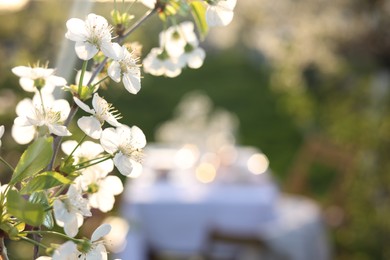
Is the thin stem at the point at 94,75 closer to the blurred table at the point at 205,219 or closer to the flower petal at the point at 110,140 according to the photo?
the flower petal at the point at 110,140

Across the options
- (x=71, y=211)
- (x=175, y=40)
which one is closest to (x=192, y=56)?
(x=175, y=40)

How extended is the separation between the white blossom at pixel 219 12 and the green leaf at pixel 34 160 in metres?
0.18

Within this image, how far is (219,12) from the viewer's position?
61cm

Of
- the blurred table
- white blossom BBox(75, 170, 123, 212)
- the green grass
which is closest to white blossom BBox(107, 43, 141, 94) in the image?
white blossom BBox(75, 170, 123, 212)

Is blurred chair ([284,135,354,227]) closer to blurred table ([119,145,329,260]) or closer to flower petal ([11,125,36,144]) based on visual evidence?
blurred table ([119,145,329,260])

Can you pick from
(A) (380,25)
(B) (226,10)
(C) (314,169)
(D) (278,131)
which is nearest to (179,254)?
(A) (380,25)

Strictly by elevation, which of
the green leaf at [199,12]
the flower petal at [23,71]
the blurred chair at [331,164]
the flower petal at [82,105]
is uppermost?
the blurred chair at [331,164]

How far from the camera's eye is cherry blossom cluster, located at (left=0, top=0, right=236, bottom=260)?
0.50 m

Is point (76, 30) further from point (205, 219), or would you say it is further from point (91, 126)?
point (205, 219)

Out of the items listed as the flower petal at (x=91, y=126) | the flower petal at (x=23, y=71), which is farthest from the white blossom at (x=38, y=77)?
the flower petal at (x=91, y=126)

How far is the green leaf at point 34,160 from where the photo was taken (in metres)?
0.50

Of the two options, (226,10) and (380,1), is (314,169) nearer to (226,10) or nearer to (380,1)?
(380,1)

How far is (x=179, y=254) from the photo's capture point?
350 centimetres

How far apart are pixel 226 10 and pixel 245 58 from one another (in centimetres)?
1592
